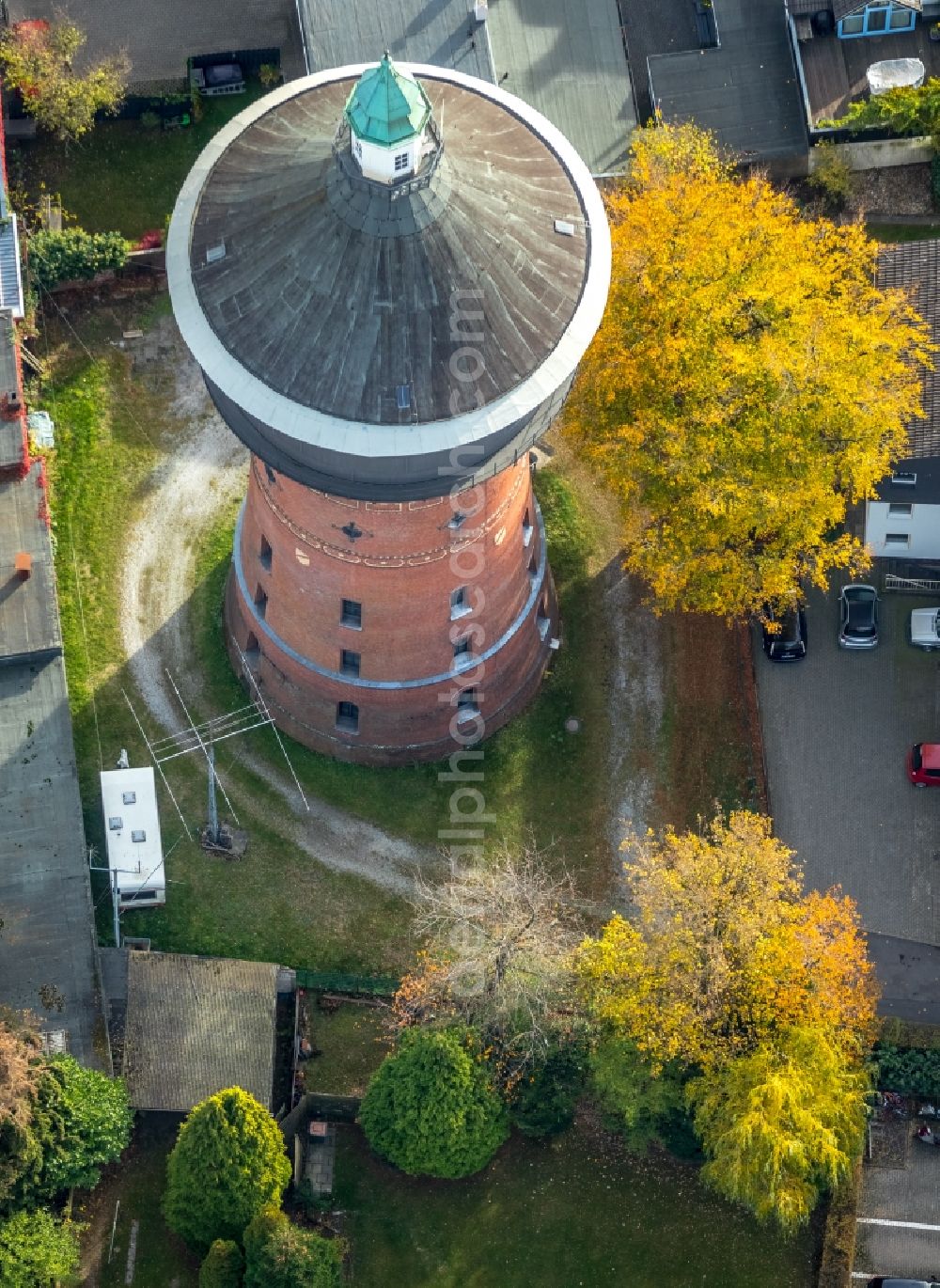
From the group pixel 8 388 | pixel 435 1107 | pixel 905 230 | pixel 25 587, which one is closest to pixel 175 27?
pixel 8 388

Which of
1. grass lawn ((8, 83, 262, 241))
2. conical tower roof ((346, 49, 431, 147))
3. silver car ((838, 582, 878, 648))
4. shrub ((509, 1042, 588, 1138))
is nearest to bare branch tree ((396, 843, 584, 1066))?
shrub ((509, 1042, 588, 1138))

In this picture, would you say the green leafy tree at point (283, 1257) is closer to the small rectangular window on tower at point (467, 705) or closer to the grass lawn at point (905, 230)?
the small rectangular window on tower at point (467, 705)

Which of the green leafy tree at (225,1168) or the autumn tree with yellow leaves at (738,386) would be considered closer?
the green leafy tree at (225,1168)

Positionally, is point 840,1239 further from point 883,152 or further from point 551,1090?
point 883,152

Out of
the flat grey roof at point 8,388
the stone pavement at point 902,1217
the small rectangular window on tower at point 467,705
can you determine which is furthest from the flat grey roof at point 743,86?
the stone pavement at point 902,1217

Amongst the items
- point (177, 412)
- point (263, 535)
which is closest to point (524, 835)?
point (263, 535)
